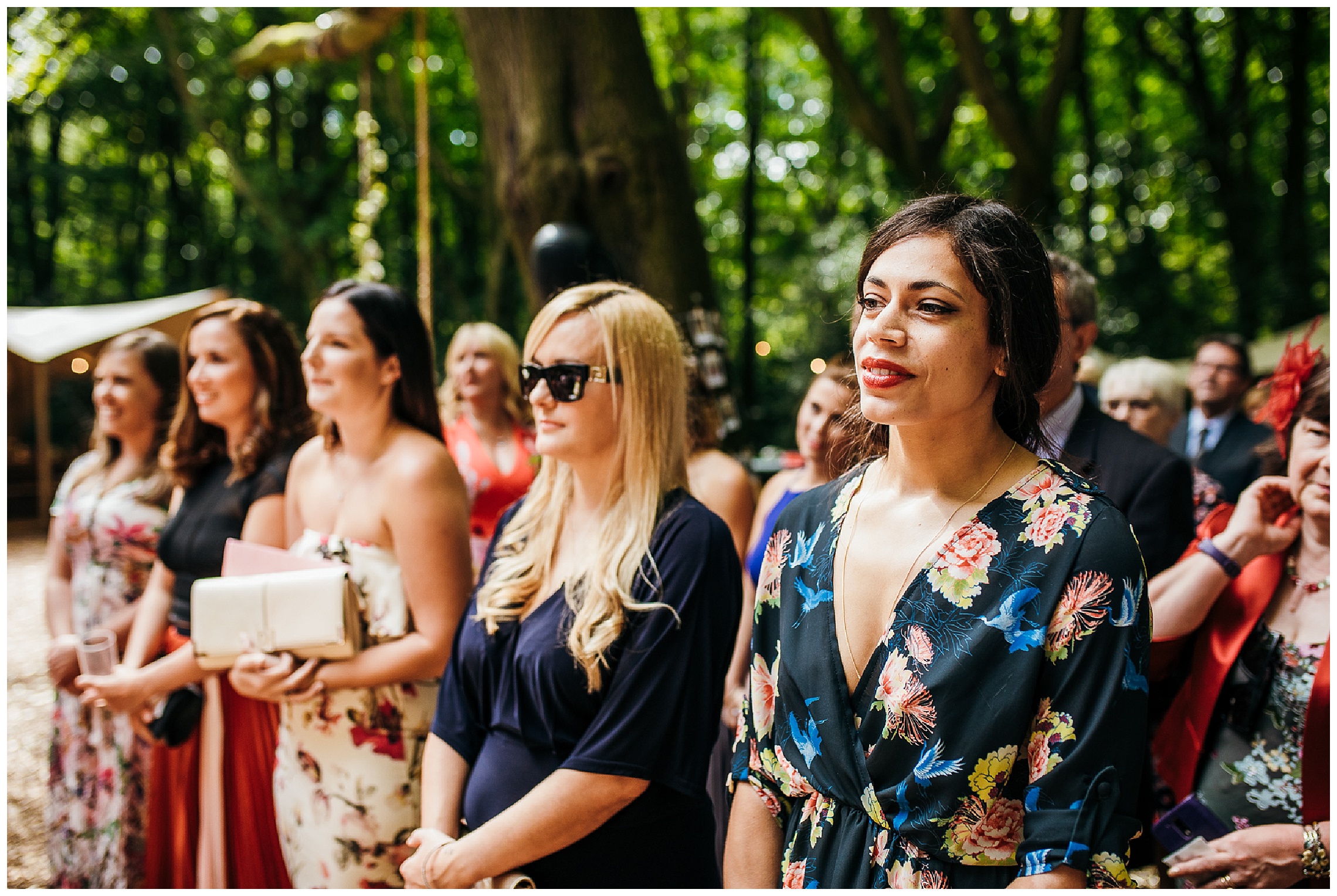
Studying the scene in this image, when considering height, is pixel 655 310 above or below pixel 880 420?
above

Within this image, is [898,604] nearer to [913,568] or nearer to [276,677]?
[913,568]

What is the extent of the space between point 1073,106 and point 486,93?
16.4 m

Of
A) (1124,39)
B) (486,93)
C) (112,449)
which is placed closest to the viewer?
(112,449)

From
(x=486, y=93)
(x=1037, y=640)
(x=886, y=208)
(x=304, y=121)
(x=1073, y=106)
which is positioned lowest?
(x=1037, y=640)

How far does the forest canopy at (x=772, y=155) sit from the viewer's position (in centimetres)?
1187

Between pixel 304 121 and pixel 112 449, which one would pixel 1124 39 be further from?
pixel 304 121

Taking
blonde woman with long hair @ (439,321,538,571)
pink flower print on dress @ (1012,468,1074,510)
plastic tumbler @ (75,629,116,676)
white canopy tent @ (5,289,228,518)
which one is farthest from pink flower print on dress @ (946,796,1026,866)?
white canopy tent @ (5,289,228,518)

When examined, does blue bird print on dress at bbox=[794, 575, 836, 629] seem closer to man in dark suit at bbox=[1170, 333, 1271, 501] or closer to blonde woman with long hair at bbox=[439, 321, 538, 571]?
blonde woman with long hair at bbox=[439, 321, 538, 571]

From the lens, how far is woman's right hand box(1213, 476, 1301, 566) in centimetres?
220

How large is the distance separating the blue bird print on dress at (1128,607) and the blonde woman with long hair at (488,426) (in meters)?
3.18

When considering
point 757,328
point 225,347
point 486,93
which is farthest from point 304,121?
point 225,347

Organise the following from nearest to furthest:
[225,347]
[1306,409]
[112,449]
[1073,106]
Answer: [1306,409], [225,347], [112,449], [1073,106]

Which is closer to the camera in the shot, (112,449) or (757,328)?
(112,449)

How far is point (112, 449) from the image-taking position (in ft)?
12.7
